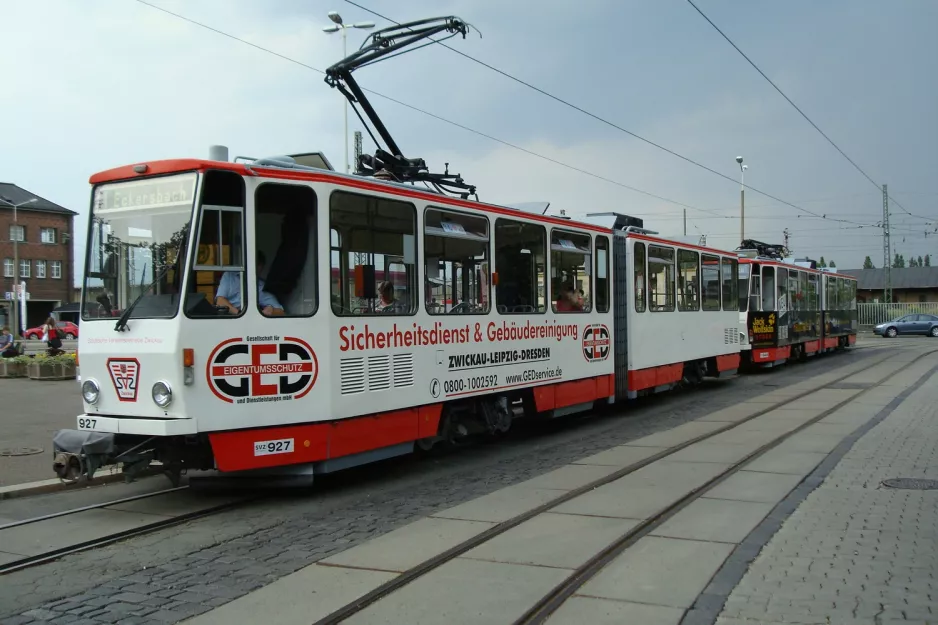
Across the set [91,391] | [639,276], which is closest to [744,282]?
[639,276]

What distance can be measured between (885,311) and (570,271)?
2176 inches

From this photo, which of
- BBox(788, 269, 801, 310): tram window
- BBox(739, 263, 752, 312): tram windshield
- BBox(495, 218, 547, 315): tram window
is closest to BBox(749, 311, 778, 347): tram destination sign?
BBox(739, 263, 752, 312): tram windshield

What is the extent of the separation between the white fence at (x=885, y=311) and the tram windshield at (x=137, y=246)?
60.1 metres

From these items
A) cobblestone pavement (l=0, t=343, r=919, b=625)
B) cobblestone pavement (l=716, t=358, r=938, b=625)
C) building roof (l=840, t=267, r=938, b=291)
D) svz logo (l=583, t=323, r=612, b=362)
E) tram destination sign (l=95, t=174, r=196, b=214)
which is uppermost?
building roof (l=840, t=267, r=938, b=291)

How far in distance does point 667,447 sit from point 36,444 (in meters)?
7.92

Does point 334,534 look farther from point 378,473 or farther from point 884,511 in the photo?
point 884,511

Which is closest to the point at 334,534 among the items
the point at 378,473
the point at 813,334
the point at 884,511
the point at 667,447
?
the point at 378,473

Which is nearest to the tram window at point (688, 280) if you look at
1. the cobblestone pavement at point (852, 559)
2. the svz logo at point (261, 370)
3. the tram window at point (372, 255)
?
the cobblestone pavement at point (852, 559)

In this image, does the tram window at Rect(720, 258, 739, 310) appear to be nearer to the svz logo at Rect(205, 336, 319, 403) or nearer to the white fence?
the svz logo at Rect(205, 336, 319, 403)

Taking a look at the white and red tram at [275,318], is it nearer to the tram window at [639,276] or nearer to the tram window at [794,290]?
the tram window at [639,276]

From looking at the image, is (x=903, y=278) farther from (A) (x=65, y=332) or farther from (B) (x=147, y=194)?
(B) (x=147, y=194)

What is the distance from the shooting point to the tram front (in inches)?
271

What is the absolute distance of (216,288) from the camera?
7.09 metres

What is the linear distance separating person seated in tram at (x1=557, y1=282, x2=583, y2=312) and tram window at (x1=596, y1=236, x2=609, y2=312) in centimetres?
69
